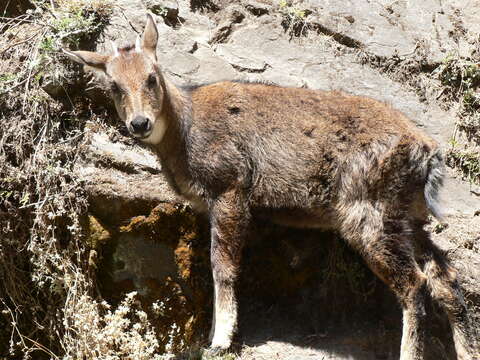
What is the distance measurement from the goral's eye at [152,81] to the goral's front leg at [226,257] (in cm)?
124

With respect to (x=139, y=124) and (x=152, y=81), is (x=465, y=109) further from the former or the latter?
(x=139, y=124)

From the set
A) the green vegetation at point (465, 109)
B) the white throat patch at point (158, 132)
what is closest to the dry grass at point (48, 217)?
the white throat patch at point (158, 132)

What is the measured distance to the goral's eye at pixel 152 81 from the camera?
6.23 metres

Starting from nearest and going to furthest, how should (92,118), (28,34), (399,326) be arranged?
(399,326)
(92,118)
(28,34)

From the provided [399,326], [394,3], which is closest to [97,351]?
[399,326]

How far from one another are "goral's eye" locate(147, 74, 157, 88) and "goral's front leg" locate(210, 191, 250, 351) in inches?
48.7

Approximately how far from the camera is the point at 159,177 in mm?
7062

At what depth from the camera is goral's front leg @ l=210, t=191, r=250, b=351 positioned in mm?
6277

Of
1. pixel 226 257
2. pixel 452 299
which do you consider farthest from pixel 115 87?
pixel 452 299

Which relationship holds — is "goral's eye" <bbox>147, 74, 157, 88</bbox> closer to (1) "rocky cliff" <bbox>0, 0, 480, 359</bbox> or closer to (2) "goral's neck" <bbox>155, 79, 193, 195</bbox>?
(2) "goral's neck" <bbox>155, 79, 193, 195</bbox>

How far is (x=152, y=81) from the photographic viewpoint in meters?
6.26

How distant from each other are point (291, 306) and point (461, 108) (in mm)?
3337

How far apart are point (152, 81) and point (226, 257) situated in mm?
1801

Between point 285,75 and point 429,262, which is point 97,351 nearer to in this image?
point 429,262
